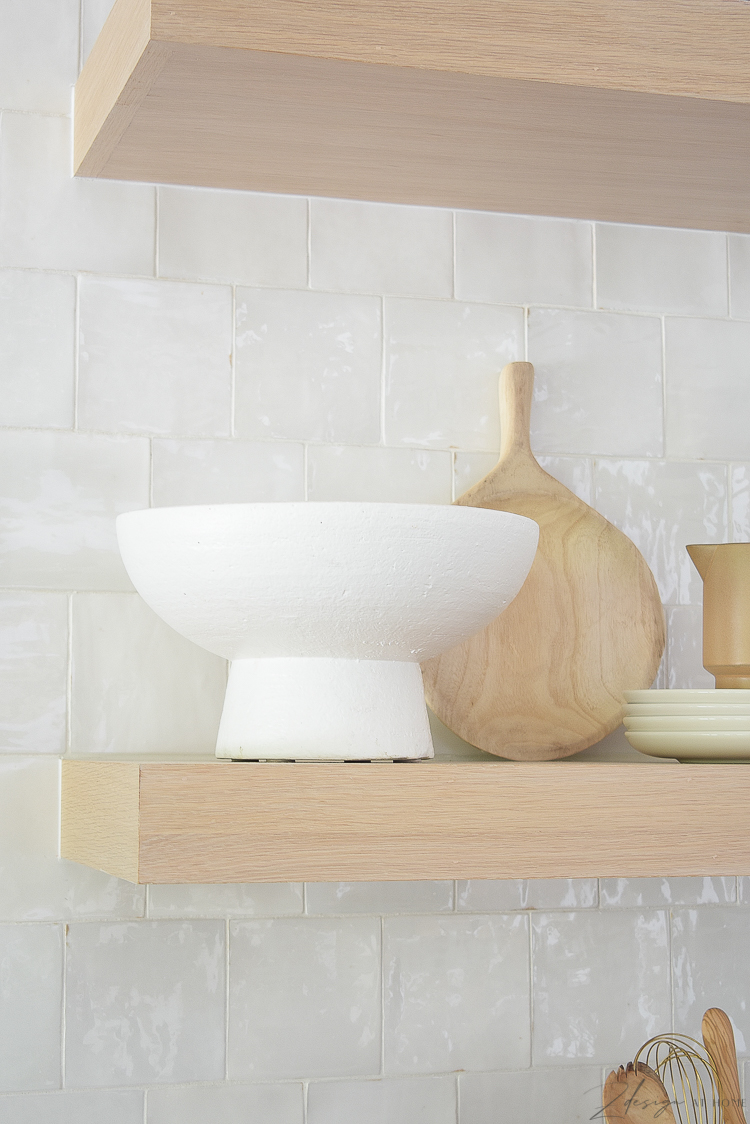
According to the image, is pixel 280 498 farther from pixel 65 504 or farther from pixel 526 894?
pixel 526 894

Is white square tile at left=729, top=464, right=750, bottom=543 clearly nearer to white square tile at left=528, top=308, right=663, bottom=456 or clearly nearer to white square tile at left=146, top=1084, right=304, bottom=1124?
white square tile at left=528, top=308, right=663, bottom=456

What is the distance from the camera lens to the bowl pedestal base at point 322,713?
871 mm

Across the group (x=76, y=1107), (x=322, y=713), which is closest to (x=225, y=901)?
(x=76, y=1107)

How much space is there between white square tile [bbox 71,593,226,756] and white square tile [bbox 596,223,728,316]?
571 millimetres

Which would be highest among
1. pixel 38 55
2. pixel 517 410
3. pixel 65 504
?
pixel 38 55

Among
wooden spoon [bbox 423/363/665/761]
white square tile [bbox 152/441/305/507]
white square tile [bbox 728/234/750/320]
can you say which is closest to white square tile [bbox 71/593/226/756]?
white square tile [bbox 152/441/305/507]

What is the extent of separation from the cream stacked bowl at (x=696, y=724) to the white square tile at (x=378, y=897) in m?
0.28

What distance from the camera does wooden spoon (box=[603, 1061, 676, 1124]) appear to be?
3.19ft

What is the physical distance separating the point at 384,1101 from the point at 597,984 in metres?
0.24

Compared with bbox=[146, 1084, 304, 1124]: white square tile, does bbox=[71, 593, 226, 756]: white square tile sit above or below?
above

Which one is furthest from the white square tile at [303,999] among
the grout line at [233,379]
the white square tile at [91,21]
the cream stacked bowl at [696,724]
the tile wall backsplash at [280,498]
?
the white square tile at [91,21]

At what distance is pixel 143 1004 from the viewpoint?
42.9 inches

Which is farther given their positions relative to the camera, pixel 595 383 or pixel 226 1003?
pixel 595 383

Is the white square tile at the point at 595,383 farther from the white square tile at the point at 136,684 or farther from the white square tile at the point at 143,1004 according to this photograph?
the white square tile at the point at 143,1004
